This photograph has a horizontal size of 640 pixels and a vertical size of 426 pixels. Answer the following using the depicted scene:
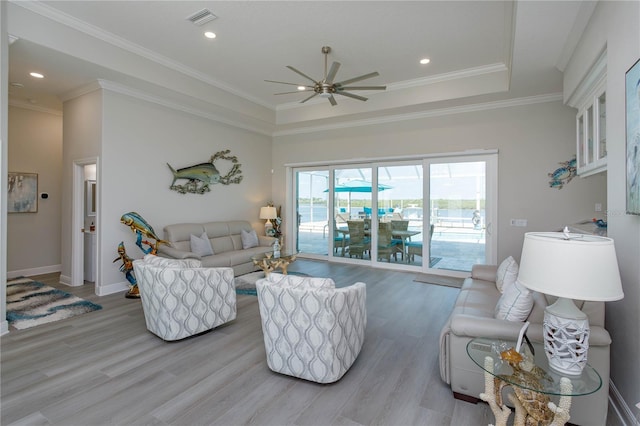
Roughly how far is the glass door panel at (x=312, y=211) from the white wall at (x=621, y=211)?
5566mm

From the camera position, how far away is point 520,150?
5340 mm

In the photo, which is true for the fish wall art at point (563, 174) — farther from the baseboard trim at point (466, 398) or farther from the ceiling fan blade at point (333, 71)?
the baseboard trim at point (466, 398)

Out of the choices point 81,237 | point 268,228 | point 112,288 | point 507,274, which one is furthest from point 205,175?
point 507,274

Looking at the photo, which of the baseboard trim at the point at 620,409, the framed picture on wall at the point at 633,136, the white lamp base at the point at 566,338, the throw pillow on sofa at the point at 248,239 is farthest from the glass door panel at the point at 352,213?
the white lamp base at the point at 566,338

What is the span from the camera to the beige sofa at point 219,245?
5.16 meters

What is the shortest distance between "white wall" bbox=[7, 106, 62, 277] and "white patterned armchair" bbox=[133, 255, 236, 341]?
444cm

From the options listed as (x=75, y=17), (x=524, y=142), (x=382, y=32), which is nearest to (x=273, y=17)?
(x=382, y=32)

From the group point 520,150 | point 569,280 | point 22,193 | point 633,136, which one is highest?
point 520,150

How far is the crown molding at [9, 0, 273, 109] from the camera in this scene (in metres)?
3.52

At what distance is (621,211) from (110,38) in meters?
5.75

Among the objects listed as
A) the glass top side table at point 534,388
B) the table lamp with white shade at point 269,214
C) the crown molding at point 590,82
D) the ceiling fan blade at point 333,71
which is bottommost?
the glass top side table at point 534,388

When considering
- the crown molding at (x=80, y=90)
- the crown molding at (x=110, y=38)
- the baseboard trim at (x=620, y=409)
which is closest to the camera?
the baseboard trim at (x=620, y=409)

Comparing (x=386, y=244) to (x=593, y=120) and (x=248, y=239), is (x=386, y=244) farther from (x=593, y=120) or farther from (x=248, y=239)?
(x=593, y=120)

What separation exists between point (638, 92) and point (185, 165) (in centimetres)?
Answer: 607
